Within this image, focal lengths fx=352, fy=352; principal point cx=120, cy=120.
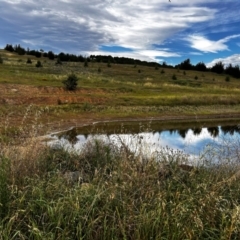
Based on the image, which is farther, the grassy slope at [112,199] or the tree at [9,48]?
the tree at [9,48]

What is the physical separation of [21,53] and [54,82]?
41262 mm

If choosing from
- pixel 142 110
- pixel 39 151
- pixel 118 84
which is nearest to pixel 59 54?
pixel 118 84

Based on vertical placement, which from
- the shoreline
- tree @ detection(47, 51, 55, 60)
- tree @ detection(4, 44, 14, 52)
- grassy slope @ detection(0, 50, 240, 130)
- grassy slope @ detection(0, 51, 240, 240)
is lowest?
the shoreline

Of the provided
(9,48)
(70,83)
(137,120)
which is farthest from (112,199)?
(9,48)

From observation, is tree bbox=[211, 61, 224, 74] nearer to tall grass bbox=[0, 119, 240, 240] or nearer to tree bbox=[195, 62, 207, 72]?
tree bbox=[195, 62, 207, 72]

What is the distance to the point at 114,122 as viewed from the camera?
27.7m

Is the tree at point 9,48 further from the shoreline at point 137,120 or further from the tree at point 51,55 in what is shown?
the shoreline at point 137,120

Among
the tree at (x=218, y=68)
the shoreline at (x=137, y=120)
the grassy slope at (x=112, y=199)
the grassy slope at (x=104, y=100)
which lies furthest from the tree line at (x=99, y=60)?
the grassy slope at (x=112, y=199)

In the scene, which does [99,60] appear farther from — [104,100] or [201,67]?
[104,100]

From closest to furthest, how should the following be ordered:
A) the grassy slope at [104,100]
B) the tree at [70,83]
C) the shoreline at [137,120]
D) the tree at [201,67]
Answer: the shoreline at [137,120]
the grassy slope at [104,100]
the tree at [70,83]
the tree at [201,67]

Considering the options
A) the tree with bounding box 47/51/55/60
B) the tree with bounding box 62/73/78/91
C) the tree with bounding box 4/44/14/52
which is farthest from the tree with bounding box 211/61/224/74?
the tree with bounding box 62/73/78/91

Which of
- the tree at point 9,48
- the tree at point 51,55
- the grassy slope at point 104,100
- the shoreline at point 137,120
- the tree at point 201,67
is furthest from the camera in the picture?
the tree at point 201,67

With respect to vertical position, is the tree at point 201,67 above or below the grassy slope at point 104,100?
above

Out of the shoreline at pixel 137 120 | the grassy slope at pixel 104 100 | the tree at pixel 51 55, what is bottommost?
the shoreline at pixel 137 120
